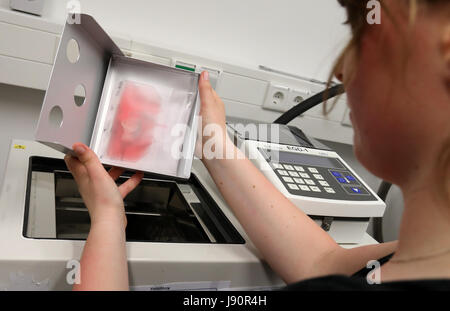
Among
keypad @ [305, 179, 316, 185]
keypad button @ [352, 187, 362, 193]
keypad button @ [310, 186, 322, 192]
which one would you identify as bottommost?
keypad button @ [310, 186, 322, 192]

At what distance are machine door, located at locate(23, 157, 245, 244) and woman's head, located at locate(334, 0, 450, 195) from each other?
0.97 feet

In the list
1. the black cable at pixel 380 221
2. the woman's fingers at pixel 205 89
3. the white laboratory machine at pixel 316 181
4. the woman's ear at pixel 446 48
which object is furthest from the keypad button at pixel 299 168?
the black cable at pixel 380 221

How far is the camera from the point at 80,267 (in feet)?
1.52

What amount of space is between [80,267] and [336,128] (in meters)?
1.00

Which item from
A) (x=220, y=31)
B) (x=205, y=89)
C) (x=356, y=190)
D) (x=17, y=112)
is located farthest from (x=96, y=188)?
(x=220, y=31)

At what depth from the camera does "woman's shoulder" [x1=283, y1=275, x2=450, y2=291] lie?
1.07ft

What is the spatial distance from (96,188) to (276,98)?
70 cm

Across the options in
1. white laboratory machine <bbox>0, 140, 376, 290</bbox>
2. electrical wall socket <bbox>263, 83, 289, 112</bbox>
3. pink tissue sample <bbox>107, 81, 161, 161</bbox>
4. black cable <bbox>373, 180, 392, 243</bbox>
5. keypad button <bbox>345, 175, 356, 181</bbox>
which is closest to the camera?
white laboratory machine <bbox>0, 140, 376, 290</bbox>

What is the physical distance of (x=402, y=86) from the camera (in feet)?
1.20

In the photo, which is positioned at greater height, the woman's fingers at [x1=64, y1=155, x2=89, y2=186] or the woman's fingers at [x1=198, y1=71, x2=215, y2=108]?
the woman's fingers at [x1=198, y1=71, x2=215, y2=108]

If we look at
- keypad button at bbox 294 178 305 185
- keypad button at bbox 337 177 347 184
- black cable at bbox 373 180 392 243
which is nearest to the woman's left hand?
keypad button at bbox 294 178 305 185

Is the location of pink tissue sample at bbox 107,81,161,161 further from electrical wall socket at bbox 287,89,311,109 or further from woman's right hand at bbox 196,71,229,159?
electrical wall socket at bbox 287,89,311,109

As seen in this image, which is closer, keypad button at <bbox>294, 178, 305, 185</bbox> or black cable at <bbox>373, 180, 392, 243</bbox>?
keypad button at <bbox>294, 178, 305, 185</bbox>

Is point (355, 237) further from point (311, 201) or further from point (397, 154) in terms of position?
point (397, 154)
